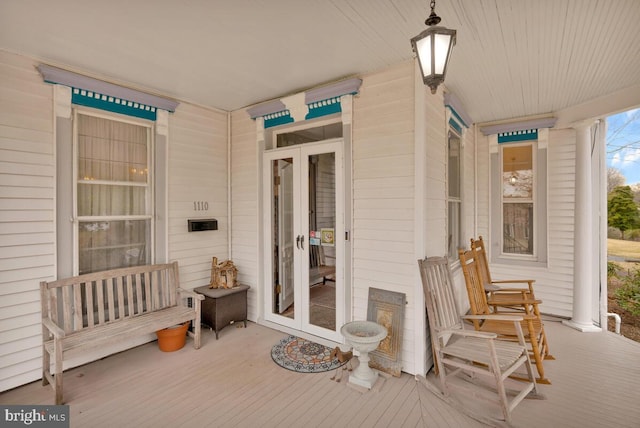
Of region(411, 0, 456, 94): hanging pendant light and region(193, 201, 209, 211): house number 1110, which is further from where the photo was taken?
region(193, 201, 209, 211): house number 1110

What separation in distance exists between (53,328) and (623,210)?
7824 millimetres

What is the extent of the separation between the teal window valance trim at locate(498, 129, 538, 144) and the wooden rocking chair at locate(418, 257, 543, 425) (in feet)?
9.15

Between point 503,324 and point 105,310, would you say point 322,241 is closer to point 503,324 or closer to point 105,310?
point 503,324

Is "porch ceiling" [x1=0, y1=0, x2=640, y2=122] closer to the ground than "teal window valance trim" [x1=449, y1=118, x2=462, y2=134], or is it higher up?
higher up

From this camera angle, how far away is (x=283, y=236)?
3.94 metres

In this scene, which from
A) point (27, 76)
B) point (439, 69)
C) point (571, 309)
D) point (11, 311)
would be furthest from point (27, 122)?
point (571, 309)

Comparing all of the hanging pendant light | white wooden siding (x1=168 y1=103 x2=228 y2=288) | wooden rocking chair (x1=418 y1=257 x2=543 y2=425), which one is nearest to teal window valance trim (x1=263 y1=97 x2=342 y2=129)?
white wooden siding (x1=168 y1=103 x2=228 y2=288)

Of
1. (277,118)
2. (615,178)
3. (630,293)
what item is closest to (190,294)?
(277,118)

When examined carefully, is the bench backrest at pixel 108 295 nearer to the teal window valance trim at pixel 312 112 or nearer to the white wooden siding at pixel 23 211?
the white wooden siding at pixel 23 211

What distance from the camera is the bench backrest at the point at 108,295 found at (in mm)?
2814

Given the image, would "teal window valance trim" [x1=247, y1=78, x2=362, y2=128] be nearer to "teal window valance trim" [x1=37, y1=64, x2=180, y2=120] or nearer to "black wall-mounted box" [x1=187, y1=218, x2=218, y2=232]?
"teal window valance trim" [x1=37, y1=64, x2=180, y2=120]

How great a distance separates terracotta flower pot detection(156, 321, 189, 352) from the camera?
332 cm

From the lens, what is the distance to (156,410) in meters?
2.38

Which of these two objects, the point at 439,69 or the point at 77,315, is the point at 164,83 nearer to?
the point at 77,315
